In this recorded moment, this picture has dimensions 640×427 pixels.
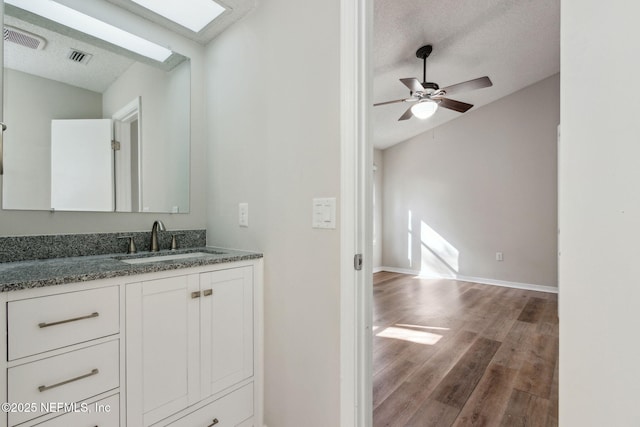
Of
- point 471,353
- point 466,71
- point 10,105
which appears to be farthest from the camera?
point 466,71

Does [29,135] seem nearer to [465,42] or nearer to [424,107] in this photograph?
[424,107]

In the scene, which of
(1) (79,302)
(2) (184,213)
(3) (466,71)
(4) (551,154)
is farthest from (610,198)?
(4) (551,154)

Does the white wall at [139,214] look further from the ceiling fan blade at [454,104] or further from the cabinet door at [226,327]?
the ceiling fan blade at [454,104]

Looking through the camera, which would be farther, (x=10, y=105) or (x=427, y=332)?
(x=427, y=332)

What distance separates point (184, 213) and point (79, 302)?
907 mm

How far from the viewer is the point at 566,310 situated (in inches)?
24.6

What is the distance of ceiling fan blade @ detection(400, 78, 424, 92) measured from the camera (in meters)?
2.63

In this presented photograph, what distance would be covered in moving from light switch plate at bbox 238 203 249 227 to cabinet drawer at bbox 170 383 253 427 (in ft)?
2.61

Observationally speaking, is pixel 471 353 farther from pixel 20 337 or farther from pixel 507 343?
pixel 20 337

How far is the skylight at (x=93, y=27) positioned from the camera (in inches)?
53.2

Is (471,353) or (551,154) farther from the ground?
(551,154)

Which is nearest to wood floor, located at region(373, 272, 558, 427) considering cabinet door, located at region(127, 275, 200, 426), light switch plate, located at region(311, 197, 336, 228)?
cabinet door, located at region(127, 275, 200, 426)

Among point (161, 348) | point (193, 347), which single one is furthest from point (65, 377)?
point (193, 347)

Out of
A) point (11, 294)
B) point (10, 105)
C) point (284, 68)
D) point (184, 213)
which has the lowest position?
point (11, 294)
